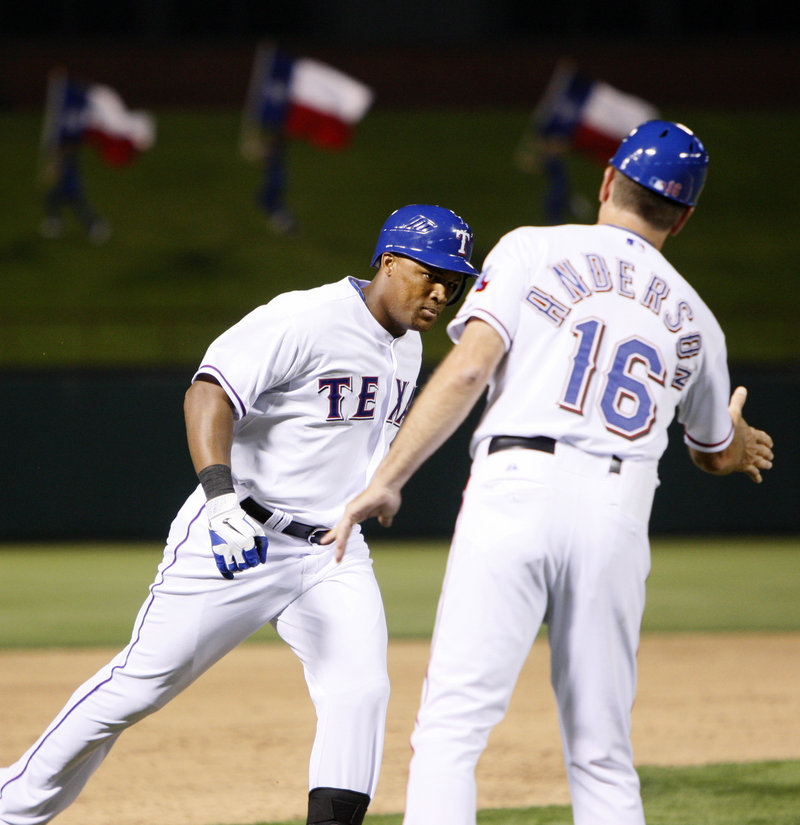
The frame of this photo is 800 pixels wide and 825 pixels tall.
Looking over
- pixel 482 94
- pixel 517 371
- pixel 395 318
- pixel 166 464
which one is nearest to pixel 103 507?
pixel 166 464

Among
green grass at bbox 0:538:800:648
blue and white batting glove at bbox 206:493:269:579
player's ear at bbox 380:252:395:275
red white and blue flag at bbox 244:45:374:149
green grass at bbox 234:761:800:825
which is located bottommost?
green grass at bbox 0:538:800:648

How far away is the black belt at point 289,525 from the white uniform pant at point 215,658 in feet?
0.08

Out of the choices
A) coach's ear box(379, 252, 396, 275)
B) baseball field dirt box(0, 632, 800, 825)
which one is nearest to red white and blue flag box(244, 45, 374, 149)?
baseball field dirt box(0, 632, 800, 825)

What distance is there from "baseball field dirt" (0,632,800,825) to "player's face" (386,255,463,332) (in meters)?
1.84

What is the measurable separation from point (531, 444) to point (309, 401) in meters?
0.96

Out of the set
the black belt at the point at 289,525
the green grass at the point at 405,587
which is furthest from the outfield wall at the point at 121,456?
the black belt at the point at 289,525

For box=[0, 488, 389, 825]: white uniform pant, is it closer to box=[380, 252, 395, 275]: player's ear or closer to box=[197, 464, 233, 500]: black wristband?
box=[197, 464, 233, 500]: black wristband

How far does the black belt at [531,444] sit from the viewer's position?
2738 millimetres

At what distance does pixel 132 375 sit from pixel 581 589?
953 centimetres

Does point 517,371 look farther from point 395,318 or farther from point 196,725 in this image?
point 196,725

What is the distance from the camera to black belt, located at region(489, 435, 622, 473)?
2.74 metres

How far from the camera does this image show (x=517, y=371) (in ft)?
9.14

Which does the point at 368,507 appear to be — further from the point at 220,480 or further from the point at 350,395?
the point at 350,395

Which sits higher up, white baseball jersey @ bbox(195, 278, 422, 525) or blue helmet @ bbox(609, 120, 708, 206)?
blue helmet @ bbox(609, 120, 708, 206)
